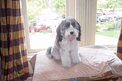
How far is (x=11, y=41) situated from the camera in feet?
5.18

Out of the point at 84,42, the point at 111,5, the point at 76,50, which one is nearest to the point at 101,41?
the point at 84,42

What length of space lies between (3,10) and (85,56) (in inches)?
50.2

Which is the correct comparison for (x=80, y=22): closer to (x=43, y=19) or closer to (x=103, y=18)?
(x=103, y=18)

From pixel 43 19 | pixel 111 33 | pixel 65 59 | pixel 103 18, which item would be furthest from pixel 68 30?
pixel 111 33

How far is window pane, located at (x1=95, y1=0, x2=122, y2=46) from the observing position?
7.61ft

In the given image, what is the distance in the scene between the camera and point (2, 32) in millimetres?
1528

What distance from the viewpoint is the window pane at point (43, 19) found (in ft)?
7.18

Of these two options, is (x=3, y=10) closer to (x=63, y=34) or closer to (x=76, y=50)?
(x=63, y=34)

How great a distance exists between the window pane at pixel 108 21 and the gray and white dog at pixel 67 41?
1.32 metres

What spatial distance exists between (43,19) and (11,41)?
885 mm

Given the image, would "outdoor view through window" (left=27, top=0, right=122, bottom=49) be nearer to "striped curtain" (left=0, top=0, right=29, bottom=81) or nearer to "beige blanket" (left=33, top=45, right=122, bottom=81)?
"striped curtain" (left=0, top=0, right=29, bottom=81)

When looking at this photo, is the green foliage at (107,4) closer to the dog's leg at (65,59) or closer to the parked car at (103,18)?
the parked car at (103,18)

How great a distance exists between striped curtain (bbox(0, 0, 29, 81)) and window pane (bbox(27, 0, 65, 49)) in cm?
58

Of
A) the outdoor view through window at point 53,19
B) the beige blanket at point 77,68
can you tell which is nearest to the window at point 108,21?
the outdoor view through window at point 53,19
